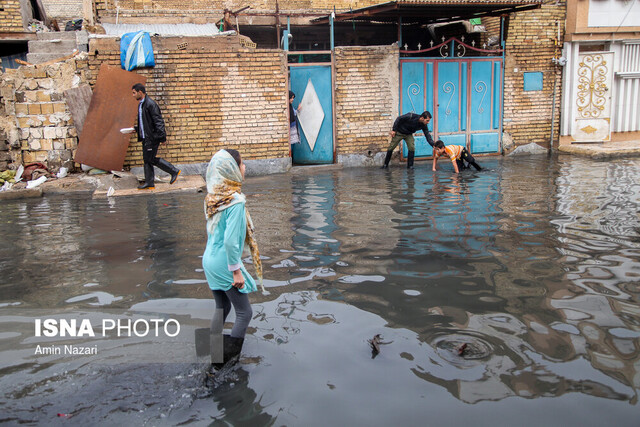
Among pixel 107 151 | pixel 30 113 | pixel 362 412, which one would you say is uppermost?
pixel 30 113

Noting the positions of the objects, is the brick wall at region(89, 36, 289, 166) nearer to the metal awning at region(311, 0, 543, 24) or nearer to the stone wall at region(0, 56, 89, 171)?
the stone wall at region(0, 56, 89, 171)

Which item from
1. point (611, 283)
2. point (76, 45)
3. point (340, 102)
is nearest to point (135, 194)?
point (76, 45)

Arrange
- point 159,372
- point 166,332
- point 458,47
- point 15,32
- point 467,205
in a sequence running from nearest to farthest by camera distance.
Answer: point 159,372, point 166,332, point 467,205, point 15,32, point 458,47

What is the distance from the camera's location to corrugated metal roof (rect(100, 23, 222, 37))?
12555 millimetres

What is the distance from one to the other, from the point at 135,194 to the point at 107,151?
1.66 metres

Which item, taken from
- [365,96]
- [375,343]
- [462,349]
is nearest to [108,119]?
[365,96]

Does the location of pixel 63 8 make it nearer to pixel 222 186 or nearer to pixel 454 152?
pixel 454 152

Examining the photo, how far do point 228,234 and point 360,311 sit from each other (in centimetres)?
148

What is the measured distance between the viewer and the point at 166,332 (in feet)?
14.0

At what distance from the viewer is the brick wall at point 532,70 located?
46.4 ft

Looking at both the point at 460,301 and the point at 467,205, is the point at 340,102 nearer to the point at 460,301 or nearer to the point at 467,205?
the point at 467,205

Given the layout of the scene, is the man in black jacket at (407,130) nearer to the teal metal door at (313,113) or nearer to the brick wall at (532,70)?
the teal metal door at (313,113)

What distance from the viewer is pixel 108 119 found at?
10953mm

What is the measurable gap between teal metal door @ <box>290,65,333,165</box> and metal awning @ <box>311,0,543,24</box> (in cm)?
145
